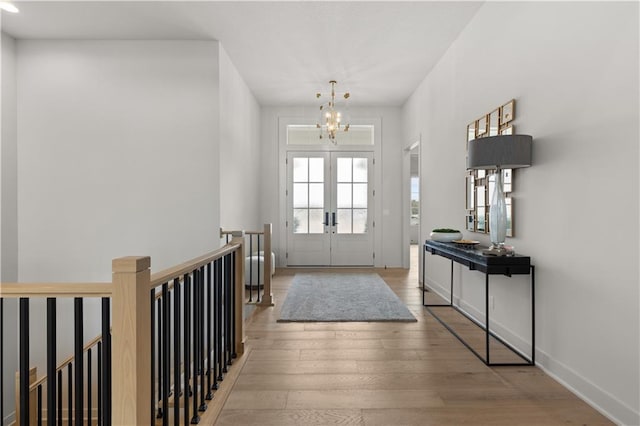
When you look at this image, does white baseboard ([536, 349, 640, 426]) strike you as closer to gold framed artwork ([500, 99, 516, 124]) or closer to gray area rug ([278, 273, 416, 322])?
gray area rug ([278, 273, 416, 322])

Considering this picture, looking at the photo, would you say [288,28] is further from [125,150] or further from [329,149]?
[329,149]

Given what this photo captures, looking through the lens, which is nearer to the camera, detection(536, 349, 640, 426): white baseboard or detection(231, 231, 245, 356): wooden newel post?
detection(536, 349, 640, 426): white baseboard

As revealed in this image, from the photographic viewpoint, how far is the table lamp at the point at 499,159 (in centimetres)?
256

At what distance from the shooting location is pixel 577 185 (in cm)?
221

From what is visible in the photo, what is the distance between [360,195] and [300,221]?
1.27 metres

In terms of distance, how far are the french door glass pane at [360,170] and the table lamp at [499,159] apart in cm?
421

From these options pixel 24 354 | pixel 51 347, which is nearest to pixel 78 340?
pixel 51 347

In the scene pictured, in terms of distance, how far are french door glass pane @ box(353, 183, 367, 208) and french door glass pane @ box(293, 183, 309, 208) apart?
0.93m

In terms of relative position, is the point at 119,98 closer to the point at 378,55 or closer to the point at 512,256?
the point at 378,55

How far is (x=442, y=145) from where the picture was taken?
457 cm

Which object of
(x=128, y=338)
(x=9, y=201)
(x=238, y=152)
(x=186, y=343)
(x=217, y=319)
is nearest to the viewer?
(x=128, y=338)

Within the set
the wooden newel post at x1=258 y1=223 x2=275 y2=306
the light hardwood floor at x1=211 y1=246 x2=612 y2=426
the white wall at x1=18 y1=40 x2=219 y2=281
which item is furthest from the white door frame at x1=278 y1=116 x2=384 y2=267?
the light hardwood floor at x1=211 y1=246 x2=612 y2=426

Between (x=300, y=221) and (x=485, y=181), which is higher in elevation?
(x=485, y=181)

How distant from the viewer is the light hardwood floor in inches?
79.6
